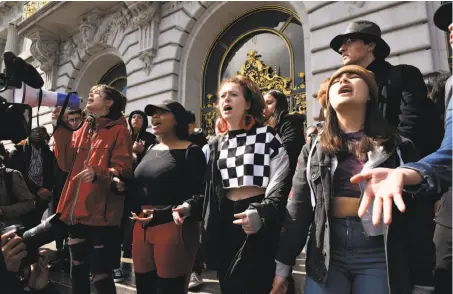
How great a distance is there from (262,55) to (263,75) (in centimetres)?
58

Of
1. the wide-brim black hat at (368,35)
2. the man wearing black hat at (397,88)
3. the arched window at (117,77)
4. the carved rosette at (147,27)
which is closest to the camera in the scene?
the man wearing black hat at (397,88)

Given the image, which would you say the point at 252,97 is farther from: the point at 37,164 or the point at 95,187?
the point at 37,164

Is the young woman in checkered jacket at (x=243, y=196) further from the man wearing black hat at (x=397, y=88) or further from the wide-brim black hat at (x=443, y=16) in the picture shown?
the wide-brim black hat at (x=443, y=16)

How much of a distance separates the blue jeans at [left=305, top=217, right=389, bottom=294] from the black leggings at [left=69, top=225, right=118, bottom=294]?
1699 millimetres

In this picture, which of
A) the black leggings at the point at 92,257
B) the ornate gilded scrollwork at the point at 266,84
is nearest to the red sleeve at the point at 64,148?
the black leggings at the point at 92,257

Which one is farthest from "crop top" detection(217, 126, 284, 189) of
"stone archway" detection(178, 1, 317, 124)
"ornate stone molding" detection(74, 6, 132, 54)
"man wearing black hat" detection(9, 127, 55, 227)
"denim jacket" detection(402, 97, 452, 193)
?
"ornate stone molding" detection(74, 6, 132, 54)

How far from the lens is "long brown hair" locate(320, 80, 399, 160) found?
5.24 feet

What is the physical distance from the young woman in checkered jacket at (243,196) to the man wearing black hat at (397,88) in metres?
0.76

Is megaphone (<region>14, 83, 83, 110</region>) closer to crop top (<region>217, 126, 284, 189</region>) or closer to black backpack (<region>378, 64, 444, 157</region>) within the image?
crop top (<region>217, 126, 284, 189</region>)

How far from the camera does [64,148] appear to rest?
3.00 m

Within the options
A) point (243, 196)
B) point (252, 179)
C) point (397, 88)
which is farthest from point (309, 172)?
point (397, 88)

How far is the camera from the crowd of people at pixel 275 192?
1.43 metres

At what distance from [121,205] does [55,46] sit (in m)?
11.9

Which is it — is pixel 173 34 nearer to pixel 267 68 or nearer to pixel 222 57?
pixel 222 57
